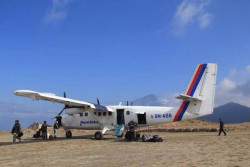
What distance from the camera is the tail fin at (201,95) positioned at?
2421cm

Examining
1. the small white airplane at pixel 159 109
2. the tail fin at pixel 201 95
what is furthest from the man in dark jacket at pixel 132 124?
the tail fin at pixel 201 95

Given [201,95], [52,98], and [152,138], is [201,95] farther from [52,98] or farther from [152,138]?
[52,98]

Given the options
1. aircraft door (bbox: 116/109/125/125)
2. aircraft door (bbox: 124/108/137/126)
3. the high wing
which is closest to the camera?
the high wing

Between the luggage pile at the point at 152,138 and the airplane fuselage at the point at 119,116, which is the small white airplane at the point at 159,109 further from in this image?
the luggage pile at the point at 152,138

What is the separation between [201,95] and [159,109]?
145 inches

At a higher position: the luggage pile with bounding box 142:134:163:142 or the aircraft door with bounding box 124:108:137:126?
the aircraft door with bounding box 124:108:137:126

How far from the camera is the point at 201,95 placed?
24406 millimetres

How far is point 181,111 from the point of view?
24.5 metres

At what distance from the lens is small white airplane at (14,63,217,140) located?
2422 cm

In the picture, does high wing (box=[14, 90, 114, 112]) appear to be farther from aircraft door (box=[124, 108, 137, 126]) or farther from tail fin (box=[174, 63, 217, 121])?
tail fin (box=[174, 63, 217, 121])

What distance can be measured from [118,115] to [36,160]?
12.7 metres

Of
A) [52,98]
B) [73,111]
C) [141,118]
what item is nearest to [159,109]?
[141,118]

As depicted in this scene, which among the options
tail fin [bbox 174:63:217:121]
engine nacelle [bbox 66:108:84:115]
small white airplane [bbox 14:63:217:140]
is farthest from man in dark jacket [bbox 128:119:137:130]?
engine nacelle [bbox 66:108:84:115]

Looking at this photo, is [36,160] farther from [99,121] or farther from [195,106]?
[195,106]
